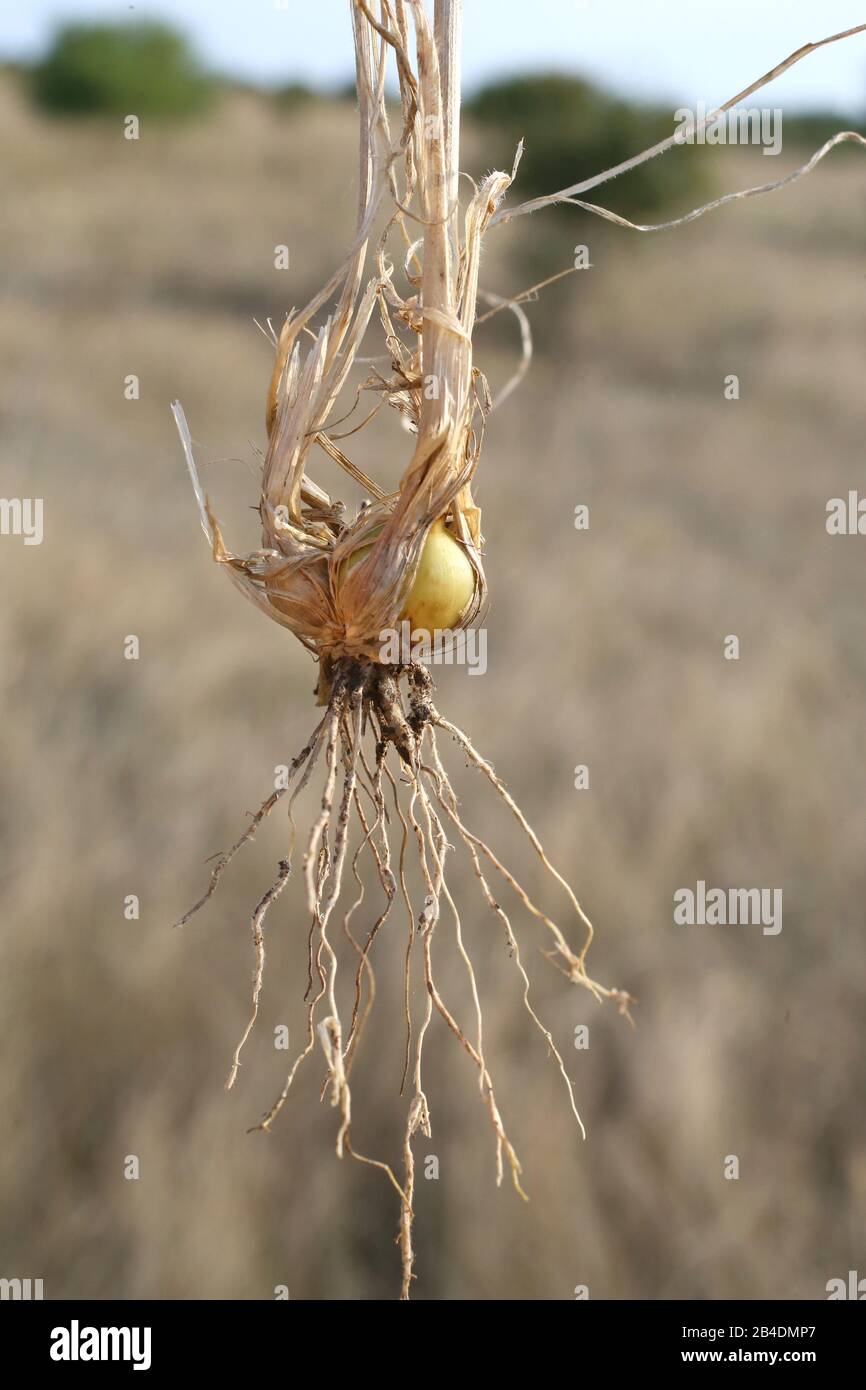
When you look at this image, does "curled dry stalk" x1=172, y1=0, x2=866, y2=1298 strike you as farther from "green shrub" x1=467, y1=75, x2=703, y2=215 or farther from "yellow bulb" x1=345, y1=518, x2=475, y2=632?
"green shrub" x1=467, y1=75, x2=703, y2=215

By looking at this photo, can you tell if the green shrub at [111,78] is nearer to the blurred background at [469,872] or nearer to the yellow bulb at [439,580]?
the blurred background at [469,872]

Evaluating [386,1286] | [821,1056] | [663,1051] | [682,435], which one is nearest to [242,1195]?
[386,1286]

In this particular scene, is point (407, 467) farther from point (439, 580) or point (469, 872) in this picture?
point (469, 872)

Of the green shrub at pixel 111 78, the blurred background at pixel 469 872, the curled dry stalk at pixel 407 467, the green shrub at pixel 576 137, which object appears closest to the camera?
the curled dry stalk at pixel 407 467

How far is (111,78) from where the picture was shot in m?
14.0

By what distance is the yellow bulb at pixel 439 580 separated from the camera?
1.78 feet

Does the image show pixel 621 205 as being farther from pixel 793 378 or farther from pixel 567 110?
pixel 793 378

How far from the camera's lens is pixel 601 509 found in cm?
518

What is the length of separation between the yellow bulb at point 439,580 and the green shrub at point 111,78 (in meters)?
15.2

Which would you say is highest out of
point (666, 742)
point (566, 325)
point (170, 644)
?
point (566, 325)

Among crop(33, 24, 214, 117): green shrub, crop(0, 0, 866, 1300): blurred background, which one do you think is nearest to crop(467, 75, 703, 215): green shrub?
crop(0, 0, 866, 1300): blurred background

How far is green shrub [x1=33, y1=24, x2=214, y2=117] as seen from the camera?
13.9m

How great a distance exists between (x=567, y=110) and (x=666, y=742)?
701 cm

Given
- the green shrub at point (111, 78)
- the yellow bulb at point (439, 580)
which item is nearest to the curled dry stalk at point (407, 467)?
the yellow bulb at point (439, 580)
